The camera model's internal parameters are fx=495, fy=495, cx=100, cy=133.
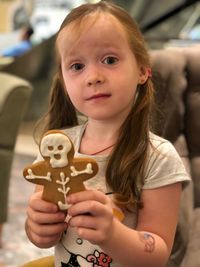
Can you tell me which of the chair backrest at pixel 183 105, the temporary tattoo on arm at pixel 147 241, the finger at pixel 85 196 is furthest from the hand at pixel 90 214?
the chair backrest at pixel 183 105

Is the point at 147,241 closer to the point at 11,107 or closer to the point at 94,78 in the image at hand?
the point at 94,78

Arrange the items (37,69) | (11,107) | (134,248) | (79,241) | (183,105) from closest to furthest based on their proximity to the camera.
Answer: (134,248), (79,241), (183,105), (11,107), (37,69)

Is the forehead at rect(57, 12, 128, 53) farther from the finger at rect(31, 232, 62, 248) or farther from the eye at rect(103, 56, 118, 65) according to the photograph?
the finger at rect(31, 232, 62, 248)

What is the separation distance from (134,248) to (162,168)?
7.2 inches

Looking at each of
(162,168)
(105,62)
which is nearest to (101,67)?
(105,62)

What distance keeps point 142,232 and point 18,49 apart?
370 centimetres

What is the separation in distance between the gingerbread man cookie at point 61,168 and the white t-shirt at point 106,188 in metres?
0.20

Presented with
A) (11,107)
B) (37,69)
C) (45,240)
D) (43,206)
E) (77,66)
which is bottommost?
(37,69)

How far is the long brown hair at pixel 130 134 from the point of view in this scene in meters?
1.02

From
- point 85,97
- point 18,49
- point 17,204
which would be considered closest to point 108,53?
point 85,97

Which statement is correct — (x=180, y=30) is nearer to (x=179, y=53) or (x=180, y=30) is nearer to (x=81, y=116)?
(x=179, y=53)

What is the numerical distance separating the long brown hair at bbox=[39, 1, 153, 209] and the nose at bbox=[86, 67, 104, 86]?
0.11 m

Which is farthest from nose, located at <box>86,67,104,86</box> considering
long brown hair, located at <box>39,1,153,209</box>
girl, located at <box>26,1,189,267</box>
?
long brown hair, located at <box>39,1,153,209</box>

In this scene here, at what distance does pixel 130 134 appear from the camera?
1.07m
